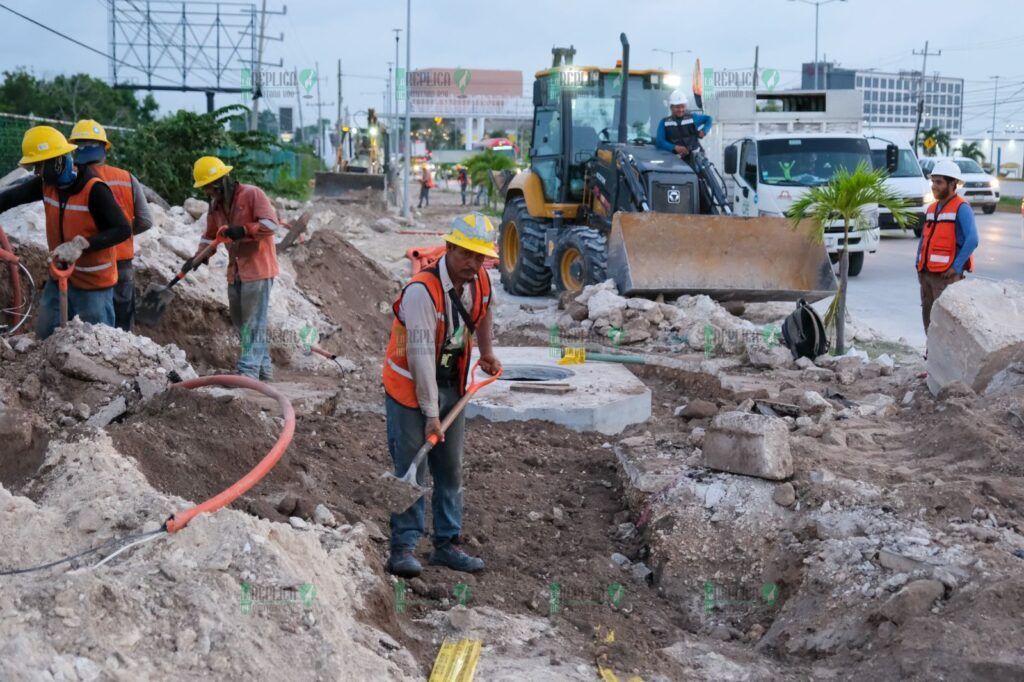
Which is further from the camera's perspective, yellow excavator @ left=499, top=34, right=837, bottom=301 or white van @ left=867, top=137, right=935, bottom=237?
white van @ left=867, top=137, right=935, bottom=237

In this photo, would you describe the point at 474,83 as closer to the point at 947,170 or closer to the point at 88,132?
the point at 947,170

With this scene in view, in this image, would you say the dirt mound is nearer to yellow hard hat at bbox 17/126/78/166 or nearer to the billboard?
yellow hard hat at bbox 17/126/78/166

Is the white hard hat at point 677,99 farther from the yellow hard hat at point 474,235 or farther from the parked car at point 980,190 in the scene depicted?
the parked car at point 980,190

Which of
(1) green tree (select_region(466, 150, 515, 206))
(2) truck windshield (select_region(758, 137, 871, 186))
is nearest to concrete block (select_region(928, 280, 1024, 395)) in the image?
(2) truck windshield (select_region(758, 137, 871, 186))

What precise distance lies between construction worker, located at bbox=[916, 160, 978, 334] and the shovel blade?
6438 mm

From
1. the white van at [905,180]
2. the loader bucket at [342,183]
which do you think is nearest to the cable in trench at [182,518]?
the white van at [905,180]

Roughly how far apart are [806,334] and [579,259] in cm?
425

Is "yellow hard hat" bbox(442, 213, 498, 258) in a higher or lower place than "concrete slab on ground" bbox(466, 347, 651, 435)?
higher

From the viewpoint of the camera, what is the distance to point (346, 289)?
13.6 meters

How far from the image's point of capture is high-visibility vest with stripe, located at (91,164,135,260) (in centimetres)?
775

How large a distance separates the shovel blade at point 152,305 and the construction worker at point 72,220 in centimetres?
192

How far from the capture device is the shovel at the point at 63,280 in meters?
7.08

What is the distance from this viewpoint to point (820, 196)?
1056 centimetres

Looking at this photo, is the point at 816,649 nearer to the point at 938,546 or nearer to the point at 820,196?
the point at 938,546
